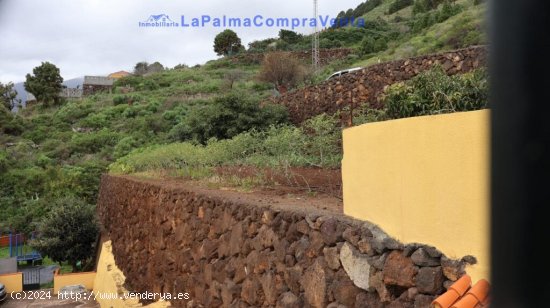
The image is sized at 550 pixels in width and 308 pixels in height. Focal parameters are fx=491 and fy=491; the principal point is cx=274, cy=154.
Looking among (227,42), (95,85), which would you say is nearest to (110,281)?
(95,85)

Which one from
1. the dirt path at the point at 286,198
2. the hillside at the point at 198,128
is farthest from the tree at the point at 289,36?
the dirt path at the point at 286,198

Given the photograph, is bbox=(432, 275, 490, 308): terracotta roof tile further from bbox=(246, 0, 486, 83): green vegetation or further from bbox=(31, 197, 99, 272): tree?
bbox=(31, 197, 99, 272): tree

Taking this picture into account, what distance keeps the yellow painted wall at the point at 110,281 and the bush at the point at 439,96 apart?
17.7 feet

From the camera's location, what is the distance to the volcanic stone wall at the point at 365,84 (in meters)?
11.6

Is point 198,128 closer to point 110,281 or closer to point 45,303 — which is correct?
point 110,281

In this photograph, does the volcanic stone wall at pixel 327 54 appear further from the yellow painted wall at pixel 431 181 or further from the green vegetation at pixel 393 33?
the yellow painted wall at pixel 431 181

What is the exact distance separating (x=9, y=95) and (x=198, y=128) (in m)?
41.1

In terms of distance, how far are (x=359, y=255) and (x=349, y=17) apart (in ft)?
176

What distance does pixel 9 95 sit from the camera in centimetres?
4991

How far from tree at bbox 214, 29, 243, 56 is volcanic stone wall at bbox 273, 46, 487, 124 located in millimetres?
38186

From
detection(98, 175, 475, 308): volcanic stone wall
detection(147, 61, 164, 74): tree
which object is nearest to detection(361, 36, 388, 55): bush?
detection(98, 175, 475, 308): volcanic stone wall

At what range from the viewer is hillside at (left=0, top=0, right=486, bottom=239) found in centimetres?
965

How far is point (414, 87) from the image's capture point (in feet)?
24.0

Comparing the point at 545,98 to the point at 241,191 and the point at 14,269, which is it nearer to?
the point at 241,191
